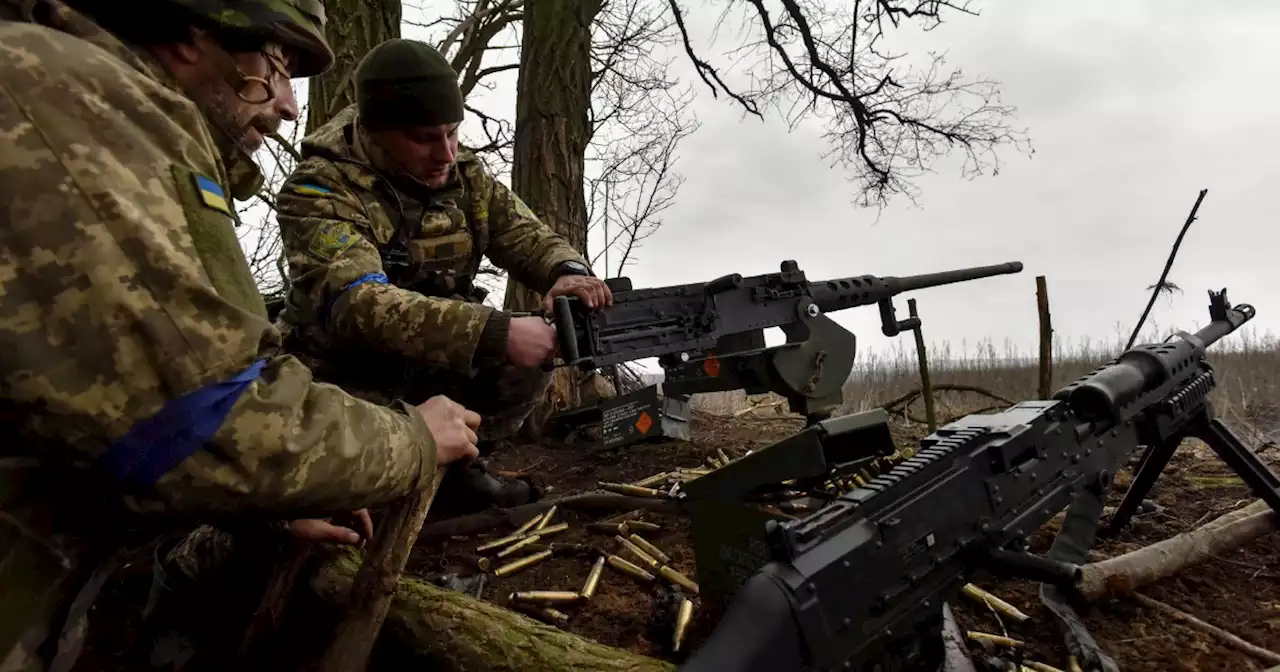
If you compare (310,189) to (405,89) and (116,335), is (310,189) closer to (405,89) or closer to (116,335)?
(405,89)

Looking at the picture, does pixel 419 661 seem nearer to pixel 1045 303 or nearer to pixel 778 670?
pixel 778 670

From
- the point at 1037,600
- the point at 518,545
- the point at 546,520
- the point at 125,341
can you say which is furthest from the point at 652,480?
the point at 125,341

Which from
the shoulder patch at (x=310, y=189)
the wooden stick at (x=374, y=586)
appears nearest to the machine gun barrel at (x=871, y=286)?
the shoulder patch at (x=310, y=189)

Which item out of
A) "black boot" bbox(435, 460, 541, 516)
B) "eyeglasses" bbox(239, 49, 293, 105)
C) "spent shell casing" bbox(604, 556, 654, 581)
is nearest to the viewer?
"eyeglasses" bbox(239, 49, 293, 105)

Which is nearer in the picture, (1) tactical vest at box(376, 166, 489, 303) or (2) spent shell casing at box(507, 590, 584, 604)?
(2) spent shell casing at box(507, 590, 584, 604)

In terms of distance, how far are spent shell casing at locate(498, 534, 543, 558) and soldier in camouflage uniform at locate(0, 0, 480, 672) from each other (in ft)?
5.86

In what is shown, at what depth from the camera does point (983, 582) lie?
3.29 meters

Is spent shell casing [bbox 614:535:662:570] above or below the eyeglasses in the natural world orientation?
below

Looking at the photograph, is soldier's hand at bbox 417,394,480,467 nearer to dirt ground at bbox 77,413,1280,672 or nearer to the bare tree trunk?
dirt ground at bbox 77,413,1280,672

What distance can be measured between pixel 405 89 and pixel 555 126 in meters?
2.86

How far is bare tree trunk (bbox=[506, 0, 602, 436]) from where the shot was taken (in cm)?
632

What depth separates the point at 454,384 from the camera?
163 inches

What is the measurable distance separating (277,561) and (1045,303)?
5.62 m

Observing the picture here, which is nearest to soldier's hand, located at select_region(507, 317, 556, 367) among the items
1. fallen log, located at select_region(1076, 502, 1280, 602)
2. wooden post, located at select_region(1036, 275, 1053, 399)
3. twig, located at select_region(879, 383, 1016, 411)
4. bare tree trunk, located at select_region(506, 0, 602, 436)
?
fallen log, located at select_region(1076, 502, 1280, 602)
